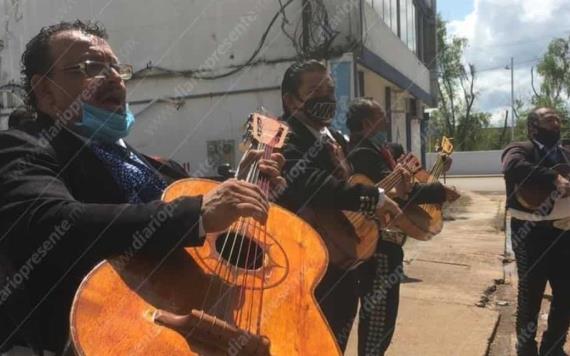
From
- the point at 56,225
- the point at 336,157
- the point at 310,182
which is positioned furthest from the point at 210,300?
the point at 336,157

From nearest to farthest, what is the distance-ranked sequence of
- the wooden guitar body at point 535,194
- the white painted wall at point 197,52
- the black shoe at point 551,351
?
the wooden guitar body at point 535,194 < the black shoe at point 551,351 < the white painted wall at point 197,52

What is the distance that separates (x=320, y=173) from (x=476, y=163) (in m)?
36.2

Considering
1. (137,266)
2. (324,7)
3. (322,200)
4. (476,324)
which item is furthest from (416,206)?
(324,7)

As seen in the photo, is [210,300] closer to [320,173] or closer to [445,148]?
[320,173]

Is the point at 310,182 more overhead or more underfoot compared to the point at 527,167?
more overhead

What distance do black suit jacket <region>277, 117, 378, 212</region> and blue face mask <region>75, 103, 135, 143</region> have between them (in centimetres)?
102

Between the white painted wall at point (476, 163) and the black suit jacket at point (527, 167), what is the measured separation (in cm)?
3306

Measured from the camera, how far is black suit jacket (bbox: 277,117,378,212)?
8.66 ft

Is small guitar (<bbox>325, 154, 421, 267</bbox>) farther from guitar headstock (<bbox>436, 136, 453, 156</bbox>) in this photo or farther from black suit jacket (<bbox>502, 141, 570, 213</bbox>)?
black suit jacket (<bbox>502, 141, 570, 213</bbox>)

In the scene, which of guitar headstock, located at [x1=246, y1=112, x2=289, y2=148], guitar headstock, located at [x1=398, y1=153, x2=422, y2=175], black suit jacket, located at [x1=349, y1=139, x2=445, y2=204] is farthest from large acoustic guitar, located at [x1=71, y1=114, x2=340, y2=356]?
guitar headstock, located at [x1=398, y1=153, x2=422, y2=175]

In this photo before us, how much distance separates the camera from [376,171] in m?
3.42

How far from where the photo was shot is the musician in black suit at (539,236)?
12.9 feet

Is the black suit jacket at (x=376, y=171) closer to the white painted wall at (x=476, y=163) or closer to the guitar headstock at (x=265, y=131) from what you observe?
the guitar headstock at (x=265, y=131)

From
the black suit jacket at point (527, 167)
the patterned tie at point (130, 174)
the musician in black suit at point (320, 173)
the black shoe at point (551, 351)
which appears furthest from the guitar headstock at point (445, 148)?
the patterned tie at point (130, 174)
